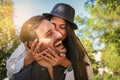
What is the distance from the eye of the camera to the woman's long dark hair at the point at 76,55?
228cm

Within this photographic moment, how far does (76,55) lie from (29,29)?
0.30m

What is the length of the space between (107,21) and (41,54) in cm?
4155

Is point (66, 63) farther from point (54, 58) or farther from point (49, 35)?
point (49, 35)

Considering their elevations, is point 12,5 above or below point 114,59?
above

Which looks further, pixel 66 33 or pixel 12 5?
pixel 12 5

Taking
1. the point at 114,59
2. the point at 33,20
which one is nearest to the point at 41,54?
the point at 33,20

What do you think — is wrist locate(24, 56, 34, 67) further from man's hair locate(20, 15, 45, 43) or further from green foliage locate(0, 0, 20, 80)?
green foliage locate(0, 0, 20, 80)

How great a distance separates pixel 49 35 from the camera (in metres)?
2.20

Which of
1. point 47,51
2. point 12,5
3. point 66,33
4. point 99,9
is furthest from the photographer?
point 12,5

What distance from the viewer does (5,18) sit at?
141 feet

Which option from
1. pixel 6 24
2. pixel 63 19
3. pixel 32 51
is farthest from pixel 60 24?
pixel 6 24

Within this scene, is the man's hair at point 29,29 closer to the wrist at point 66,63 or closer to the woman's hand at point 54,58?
the woman's hand at point 54,58

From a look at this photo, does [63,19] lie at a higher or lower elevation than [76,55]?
higher

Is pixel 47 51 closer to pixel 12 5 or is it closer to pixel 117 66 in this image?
pixel 12 5
